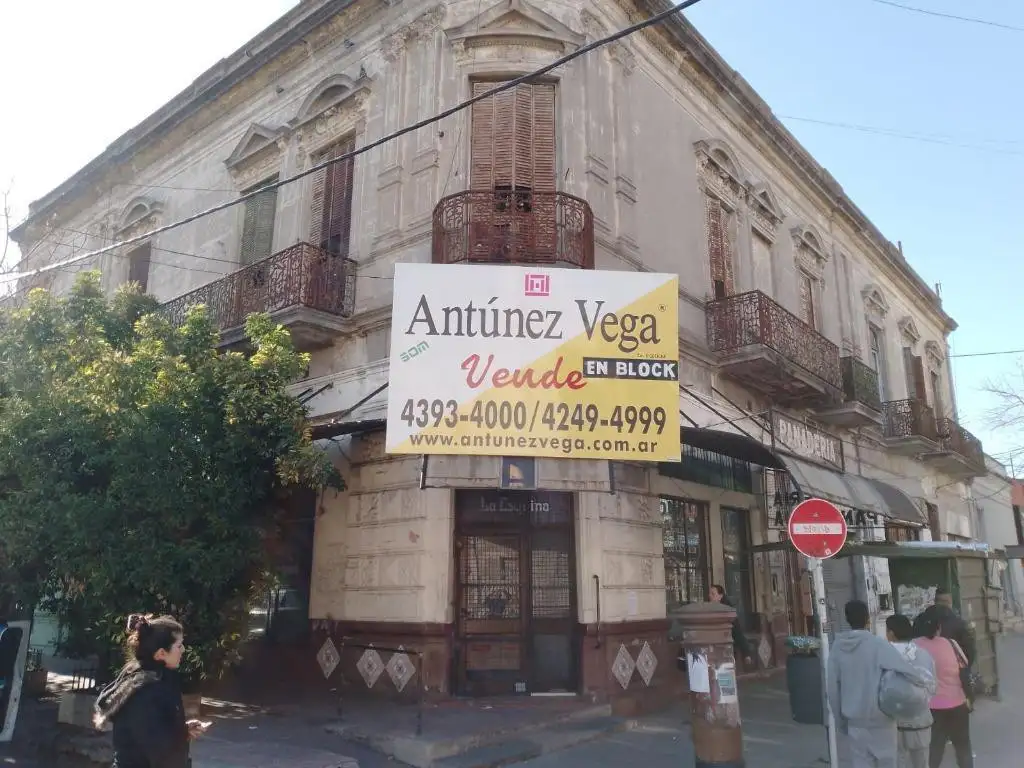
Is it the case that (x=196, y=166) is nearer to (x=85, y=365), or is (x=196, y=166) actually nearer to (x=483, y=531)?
(x=85, y=365)

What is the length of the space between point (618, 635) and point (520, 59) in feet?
27.8

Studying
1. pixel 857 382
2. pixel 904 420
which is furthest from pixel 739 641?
pixel 904 420

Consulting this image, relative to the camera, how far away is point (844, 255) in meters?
20.5

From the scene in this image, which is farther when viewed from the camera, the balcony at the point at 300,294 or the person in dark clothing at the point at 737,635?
the balcony at the point at 300,294

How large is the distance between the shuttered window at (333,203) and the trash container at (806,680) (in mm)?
8796

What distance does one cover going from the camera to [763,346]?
13.1 meters

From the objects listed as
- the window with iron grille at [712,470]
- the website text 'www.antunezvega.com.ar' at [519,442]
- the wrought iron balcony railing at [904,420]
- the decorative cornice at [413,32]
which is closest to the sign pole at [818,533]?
the website text 'www.antunezvega.com.ar' at [519,442]

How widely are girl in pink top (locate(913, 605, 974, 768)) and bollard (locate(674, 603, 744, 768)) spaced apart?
5.37 feet

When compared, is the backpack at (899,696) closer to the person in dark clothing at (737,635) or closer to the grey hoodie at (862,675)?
the grey hoodie at (862,675)

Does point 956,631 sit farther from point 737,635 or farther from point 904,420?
point 904,420

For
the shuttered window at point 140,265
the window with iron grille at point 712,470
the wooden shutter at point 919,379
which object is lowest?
the window with iron grille at point 712,470

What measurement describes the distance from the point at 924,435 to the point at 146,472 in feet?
63.6

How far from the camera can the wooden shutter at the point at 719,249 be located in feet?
48.1

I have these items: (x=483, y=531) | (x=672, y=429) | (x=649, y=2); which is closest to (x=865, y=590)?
(x=672, y=429)
